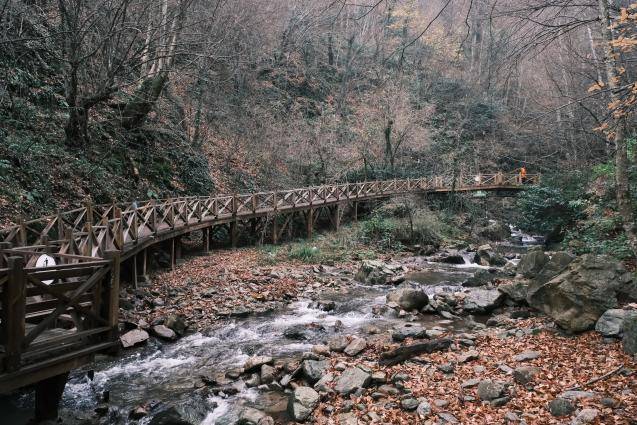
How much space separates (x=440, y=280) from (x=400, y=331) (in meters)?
6.46

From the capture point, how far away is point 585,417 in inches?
162

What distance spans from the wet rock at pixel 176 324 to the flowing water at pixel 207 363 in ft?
0.85

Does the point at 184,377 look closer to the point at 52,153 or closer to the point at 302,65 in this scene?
the point at 52,153

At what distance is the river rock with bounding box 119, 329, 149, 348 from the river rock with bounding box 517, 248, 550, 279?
10057 mm

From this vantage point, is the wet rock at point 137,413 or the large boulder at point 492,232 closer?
the wet rock at point 137,413

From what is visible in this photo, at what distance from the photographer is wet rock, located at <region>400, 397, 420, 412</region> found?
197 inches

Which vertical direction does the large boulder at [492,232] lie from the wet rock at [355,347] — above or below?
above

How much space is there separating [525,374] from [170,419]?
4656mm

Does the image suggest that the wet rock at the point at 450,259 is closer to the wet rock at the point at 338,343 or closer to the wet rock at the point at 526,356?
the wet rock at the point at 338,343

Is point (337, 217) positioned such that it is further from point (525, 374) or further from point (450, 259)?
point (525, 374)

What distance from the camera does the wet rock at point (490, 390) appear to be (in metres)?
4.93

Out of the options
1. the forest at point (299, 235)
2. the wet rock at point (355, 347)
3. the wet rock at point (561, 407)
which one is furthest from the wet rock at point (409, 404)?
the wet rock at point (355, 347)

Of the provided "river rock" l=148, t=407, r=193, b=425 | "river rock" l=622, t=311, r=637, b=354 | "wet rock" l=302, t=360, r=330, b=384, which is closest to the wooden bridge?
"river rock" l=148, t=407, r=193, b=425

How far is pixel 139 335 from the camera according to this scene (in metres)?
8.02
